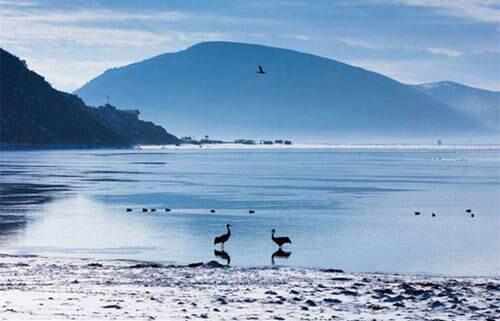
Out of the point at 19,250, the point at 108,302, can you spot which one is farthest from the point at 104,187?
the point at 108,302

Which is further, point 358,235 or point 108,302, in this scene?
point 358,235

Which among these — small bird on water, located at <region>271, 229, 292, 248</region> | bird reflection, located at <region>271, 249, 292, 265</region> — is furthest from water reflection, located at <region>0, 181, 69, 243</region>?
bird reflection, located at <region>271, 249, 292, 265</region>

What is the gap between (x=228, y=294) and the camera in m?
21.1

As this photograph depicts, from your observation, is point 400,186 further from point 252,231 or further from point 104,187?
point 252,231

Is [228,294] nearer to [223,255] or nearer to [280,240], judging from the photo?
[223,255]

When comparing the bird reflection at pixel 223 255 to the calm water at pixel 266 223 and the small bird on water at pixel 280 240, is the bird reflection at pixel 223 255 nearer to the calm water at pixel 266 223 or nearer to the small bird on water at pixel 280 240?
the calm water at pixel 266 223

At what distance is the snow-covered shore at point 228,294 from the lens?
59.6 feet

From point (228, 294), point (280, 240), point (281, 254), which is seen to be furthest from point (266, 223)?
point (228, 294)

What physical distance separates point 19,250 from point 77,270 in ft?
23.0

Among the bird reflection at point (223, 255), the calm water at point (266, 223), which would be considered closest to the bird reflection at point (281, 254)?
the calm water at point (266, 223)

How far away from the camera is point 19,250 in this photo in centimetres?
3184

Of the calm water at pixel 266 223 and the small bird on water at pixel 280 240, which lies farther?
the small bird on water at pixel 280 240

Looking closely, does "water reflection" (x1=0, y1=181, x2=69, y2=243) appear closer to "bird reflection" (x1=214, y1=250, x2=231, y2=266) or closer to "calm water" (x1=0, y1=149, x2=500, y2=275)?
"calm water" (x1=0, y1=149, x2=500, y2=275)

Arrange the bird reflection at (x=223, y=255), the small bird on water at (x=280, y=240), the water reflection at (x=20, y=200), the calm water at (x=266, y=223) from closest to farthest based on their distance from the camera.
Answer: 1. the bird reflection at (x=223, y=255)
2. the calm water at (x=266, y=223)
3. the small bird on water at (x=280, y=240)
4. the water reflection at (x=20, y=200)
